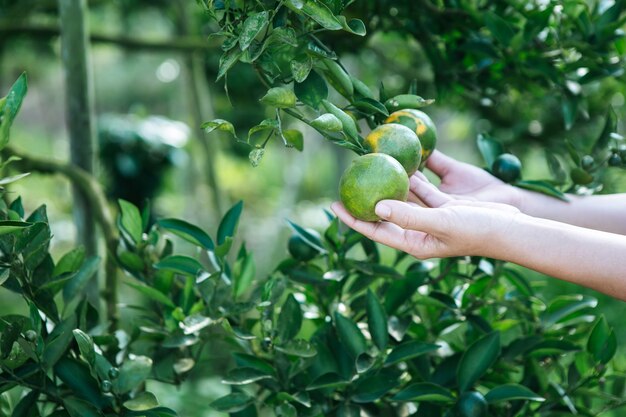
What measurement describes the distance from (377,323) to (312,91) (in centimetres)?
32

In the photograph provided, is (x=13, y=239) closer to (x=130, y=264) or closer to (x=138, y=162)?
(x=130, y=264)

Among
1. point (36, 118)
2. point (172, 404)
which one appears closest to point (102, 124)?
point (172, 404)

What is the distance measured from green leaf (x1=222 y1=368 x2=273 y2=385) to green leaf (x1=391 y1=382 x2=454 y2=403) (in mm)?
174

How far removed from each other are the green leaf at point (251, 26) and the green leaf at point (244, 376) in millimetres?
410

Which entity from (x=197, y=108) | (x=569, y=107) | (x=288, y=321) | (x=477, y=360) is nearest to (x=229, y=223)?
(x=288, y=321)

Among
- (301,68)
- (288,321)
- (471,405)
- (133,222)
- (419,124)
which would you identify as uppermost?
(301,68)

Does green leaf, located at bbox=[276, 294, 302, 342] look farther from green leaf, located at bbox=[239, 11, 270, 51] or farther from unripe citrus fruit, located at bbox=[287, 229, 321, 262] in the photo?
green leaf, located at bbox=[239, 11, 270, 51]

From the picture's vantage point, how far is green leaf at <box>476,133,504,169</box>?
109 centimetres

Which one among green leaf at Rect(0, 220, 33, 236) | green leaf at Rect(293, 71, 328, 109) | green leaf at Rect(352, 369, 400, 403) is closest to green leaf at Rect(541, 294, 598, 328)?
green leaf at Rect(352, 369, 400, 403)

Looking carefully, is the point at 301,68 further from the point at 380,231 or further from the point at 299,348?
the point at 299,348

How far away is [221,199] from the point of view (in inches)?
83.1

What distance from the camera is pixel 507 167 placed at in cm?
105

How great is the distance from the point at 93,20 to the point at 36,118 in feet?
32.8

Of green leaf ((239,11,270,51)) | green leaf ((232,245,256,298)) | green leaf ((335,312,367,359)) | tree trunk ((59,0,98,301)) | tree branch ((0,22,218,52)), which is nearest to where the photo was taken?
green leaf ((239,11,270,51))
